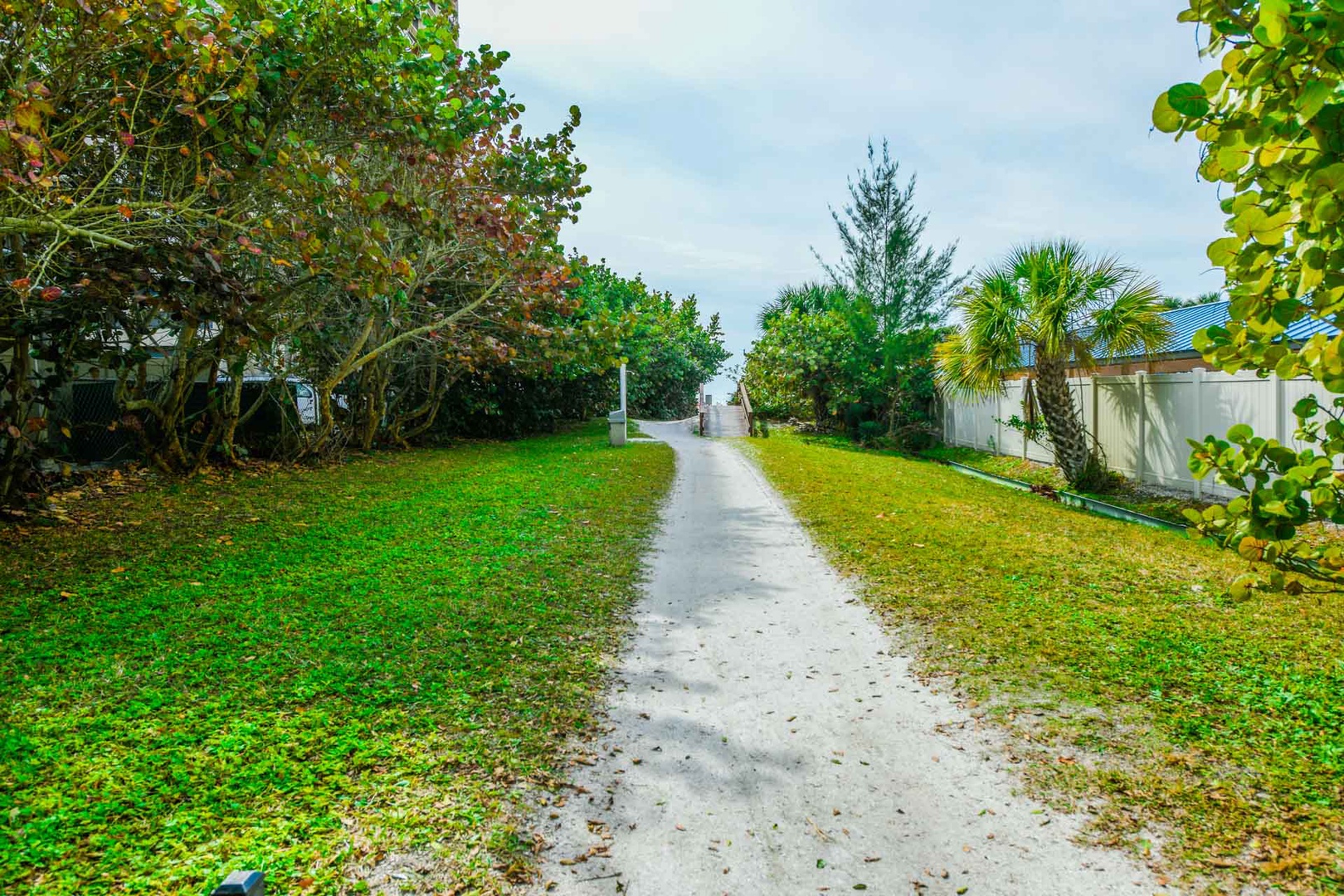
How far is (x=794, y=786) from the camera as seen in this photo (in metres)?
3.01

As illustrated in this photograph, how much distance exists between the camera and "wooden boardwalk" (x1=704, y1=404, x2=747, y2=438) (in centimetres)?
2244

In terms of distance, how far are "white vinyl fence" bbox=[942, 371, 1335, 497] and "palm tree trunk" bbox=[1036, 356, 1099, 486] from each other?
1.58 ft

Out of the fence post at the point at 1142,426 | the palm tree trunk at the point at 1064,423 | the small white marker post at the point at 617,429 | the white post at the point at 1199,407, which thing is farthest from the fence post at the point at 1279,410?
the small white marker post at the point at 617,429

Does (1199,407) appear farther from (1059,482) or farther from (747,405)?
(747,405)

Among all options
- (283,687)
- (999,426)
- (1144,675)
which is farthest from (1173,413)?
(283,687)

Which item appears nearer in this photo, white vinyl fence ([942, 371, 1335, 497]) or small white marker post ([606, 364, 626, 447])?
white vinyl fence ([942, 371, 1335, 497])

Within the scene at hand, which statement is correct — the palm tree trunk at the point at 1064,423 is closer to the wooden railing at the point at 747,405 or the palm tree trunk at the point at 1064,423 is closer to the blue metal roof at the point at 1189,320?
the blue metal roof at the point at 1189,320

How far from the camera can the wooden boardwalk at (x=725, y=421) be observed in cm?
2244

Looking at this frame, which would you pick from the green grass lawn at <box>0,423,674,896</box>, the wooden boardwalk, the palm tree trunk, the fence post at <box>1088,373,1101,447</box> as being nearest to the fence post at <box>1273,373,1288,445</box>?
the palm tree trunk

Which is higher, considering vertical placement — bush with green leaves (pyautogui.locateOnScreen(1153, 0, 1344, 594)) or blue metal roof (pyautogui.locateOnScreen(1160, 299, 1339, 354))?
blue metal roof (pyautogui.locateOnScreen(1160, 299, 1339, 354))

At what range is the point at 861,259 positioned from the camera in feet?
107

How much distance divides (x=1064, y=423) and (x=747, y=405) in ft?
43.3

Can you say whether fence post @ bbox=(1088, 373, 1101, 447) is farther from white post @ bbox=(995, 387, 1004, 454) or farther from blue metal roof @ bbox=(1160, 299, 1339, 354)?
white post @ bbox=(995, 387, 1004, 454)

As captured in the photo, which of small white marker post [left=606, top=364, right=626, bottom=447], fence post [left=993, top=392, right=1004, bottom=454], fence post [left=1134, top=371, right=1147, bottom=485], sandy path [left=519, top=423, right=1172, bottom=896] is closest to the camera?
sandy path [left=519, top=423, right=1172, bottom=896]
